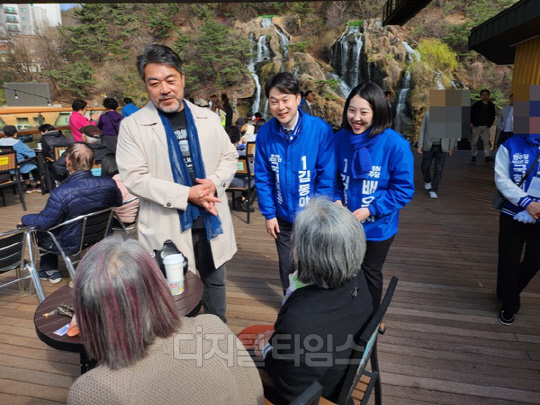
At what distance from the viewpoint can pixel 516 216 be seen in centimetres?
228

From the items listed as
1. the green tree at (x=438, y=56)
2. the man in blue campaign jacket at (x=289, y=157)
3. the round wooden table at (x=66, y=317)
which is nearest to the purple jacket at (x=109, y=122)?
the man in blue campaign jacket at (x=289, y=157)

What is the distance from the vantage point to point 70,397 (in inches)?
34.0

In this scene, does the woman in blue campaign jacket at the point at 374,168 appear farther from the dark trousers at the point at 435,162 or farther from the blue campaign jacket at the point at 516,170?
the dark trousers at the point at 435,162

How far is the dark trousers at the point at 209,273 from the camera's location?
2146mm

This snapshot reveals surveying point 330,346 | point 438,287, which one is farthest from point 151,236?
point 438,287

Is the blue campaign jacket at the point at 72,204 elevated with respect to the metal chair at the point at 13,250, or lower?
elevated

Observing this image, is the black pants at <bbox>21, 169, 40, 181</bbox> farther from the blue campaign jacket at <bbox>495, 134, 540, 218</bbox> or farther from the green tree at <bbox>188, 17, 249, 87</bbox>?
the green tree at <bbox>188, 17, 249, 87</bbox>

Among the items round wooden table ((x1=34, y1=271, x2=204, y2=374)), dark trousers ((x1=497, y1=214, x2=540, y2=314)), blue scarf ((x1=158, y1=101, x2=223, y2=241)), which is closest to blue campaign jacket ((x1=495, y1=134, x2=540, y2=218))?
dark trousers ((x1=497, y1=214, x2=540, y2=314))

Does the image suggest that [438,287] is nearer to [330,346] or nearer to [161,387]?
[330,346]

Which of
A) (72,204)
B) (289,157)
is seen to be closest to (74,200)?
(72,204)

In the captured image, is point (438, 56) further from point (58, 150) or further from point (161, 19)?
point (161, 19)

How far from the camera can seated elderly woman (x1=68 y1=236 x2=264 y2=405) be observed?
0.86 meters

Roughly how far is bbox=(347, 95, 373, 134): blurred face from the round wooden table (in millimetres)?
1227

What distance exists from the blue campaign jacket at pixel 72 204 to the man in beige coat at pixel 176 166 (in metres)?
1.12
